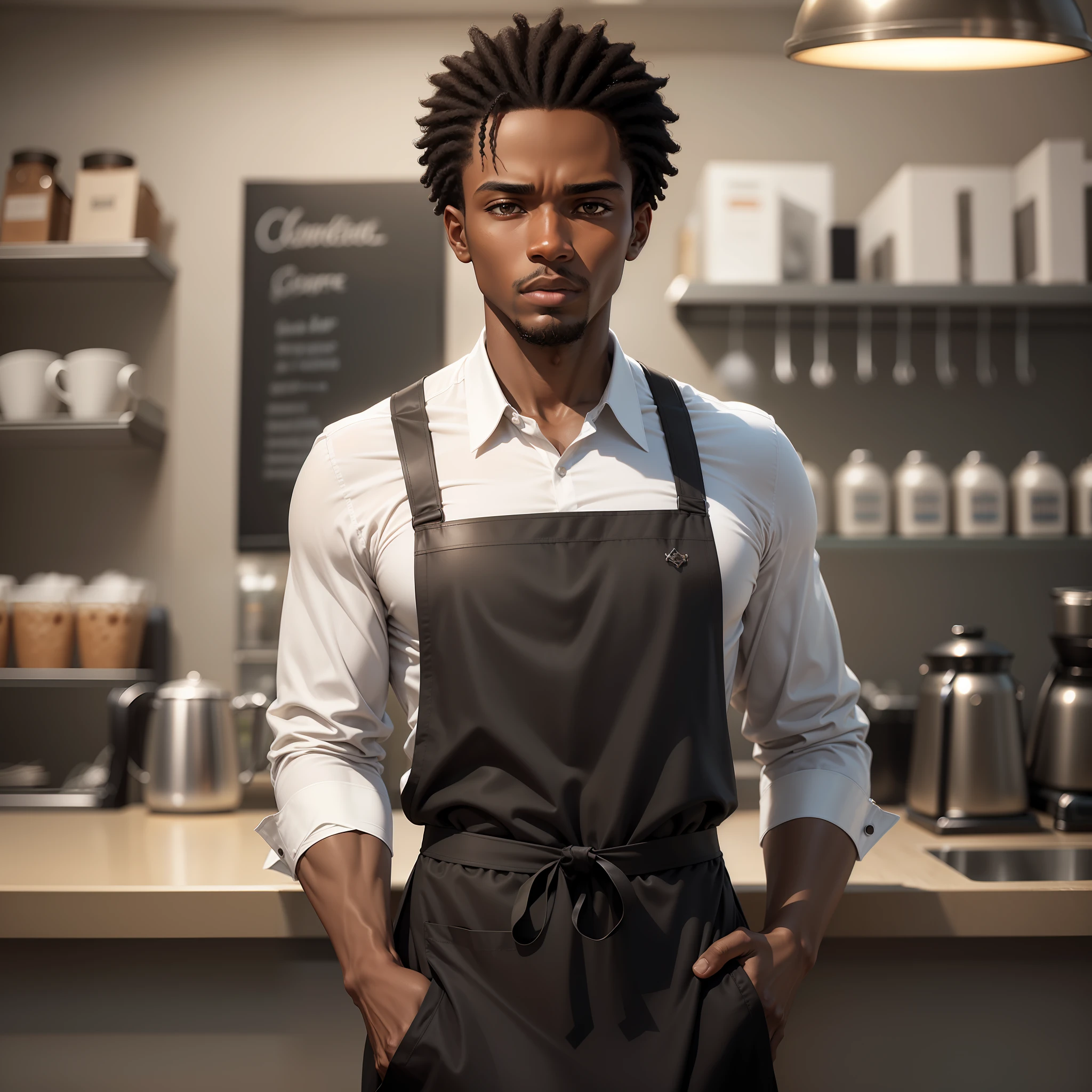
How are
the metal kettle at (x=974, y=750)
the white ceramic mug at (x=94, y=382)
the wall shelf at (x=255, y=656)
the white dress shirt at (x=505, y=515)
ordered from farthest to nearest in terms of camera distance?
1. the wall shelf at (x=255, y=656)
2. the white ceramic mug at (x=94, y=382)
3. the metal kettle at (x=974, y=750)
4. the white dress shirt at (x=505, y=515)

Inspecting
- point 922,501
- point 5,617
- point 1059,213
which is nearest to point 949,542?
point 922,501

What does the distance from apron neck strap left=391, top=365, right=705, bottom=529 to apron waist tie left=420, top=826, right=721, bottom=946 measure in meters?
0.30

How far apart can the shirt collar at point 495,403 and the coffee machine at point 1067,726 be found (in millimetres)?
1229

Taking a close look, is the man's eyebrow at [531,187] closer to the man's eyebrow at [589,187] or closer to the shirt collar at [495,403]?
the man's eyebrow at [589,187]

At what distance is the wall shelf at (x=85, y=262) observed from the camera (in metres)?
2.25

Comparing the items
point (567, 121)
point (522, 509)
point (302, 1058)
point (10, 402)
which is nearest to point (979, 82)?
point (567, 121)

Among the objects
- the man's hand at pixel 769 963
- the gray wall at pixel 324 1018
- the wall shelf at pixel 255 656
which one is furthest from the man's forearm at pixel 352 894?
the wall shelf at pixel 255 656

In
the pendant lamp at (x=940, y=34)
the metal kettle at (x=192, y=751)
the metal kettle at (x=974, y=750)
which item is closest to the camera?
the pendant lamp at (x=940, y=34)

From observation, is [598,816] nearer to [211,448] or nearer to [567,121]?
[567,121]

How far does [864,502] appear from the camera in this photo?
226 centimetres

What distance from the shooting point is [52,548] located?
247cm

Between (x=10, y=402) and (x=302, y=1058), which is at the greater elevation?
(x=10, y=402)

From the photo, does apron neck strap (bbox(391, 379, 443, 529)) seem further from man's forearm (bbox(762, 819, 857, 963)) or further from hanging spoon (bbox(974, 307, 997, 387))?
hanging spoon (bbox(974, 307, 997, 387))

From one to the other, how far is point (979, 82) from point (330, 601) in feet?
6.81
